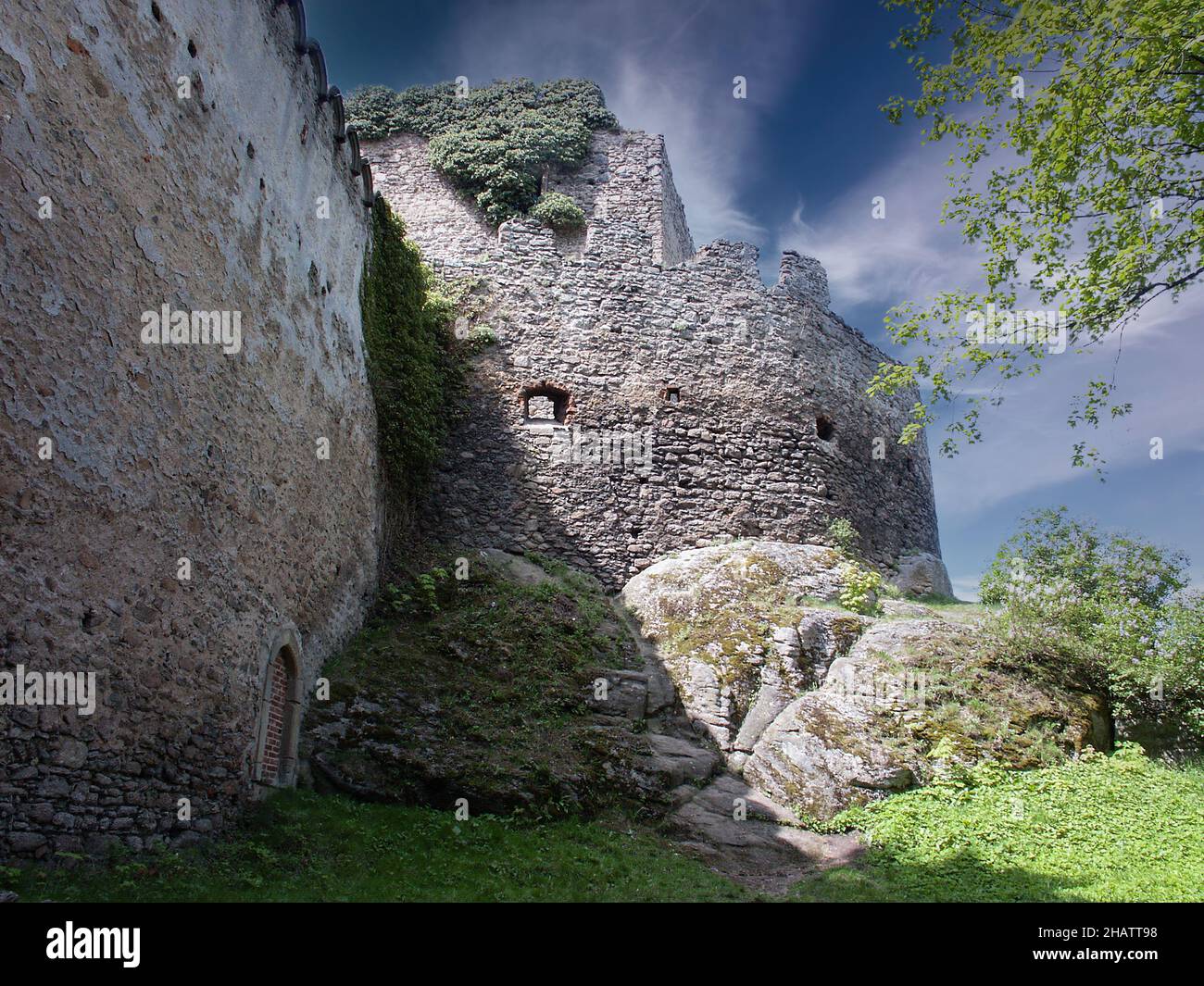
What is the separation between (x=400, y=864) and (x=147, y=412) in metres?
4.21

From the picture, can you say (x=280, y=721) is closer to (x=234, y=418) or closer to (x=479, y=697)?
(x=479, y=697)

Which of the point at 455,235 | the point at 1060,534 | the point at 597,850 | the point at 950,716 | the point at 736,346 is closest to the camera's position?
the point at 597,850

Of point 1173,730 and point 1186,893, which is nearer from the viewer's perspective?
point 1186,893

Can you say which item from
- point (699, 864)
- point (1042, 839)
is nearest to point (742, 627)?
point (699, 864)

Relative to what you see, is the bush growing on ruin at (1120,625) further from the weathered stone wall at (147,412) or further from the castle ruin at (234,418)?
the weathered stone wall at (147,412)

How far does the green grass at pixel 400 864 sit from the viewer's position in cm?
544

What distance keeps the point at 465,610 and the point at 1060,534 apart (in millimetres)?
9500

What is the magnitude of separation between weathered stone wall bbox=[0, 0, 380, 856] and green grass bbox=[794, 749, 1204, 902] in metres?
5.55

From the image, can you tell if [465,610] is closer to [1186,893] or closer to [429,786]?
[429,786]

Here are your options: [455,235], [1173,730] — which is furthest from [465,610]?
[455,235]

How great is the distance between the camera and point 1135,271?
27.5 ft

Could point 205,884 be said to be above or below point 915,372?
below

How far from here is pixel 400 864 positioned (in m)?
6.64

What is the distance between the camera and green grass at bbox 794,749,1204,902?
672 centimetres
